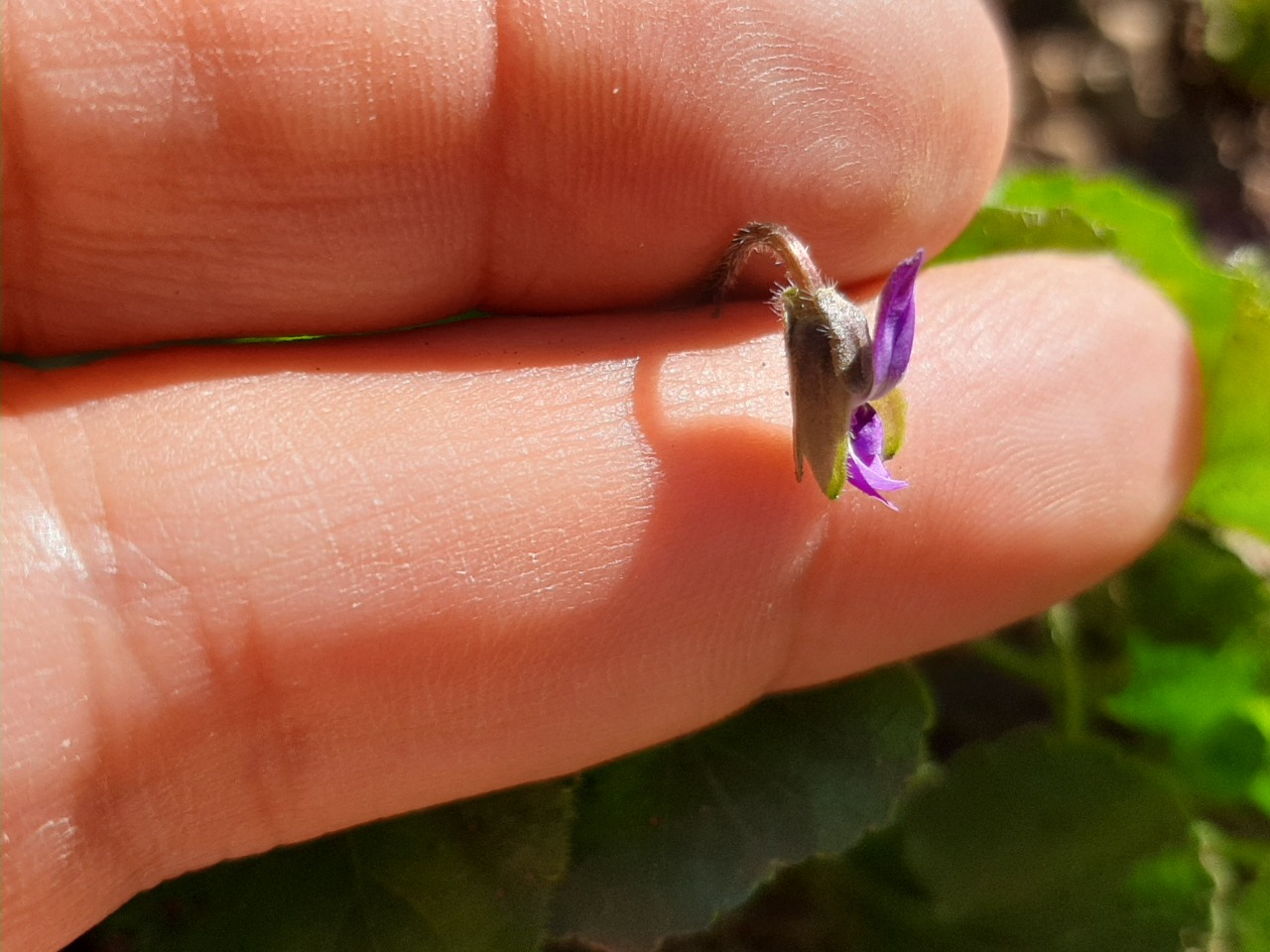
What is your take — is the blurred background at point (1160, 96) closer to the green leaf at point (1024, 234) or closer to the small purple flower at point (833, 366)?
the green leaf at point (1024, 234)

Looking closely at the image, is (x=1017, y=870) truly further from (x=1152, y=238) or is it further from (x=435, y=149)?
(x=435, y=149)

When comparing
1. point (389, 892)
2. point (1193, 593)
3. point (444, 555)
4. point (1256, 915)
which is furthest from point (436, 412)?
point (1256, 915)

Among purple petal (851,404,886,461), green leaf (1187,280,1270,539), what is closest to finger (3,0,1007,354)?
purple petal (851,404,886,461)

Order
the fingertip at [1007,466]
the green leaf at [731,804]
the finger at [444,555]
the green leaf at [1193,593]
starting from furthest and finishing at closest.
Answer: the green leaf at [1193,593] → the green leaf at [731,804] → the fingertip at [1007,466] → the finger at [444,555]

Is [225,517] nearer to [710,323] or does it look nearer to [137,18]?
[137,18]

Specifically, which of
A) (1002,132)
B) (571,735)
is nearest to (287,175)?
(571,735)

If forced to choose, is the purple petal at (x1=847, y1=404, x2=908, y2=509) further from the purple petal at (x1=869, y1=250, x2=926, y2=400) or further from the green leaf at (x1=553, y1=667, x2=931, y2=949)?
the green leaf at (x1=553, y1=667, x2=931, y2=949)

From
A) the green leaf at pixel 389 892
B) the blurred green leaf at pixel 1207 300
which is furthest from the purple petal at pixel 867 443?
the blurred green leaf at pixel 1207 300
